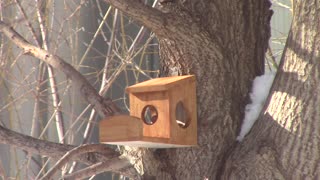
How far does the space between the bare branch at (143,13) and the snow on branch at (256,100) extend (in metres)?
0.36

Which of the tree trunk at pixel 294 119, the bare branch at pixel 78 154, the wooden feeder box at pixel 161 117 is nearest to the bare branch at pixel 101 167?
the bare branch at pixel 78 154

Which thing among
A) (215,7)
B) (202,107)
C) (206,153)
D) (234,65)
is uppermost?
(215,7)

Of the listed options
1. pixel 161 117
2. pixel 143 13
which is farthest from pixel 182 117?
pixel 143 13

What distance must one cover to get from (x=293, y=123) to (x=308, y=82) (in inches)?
4.4

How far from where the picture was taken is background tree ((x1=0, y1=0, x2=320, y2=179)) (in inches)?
68.2

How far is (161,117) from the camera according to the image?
1886 millimetres

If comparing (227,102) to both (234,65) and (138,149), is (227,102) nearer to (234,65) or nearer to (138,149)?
(234,65)

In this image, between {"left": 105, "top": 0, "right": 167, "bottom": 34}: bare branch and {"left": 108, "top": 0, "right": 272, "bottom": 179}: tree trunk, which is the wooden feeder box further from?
{"left": 105, "top": 0, "right": 167, "bottom": 34}: bare branch

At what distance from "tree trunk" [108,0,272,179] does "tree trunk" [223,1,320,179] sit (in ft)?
0.41

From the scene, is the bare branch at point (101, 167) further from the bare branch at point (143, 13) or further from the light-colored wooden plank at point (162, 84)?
the bare branch at point (143, 13)

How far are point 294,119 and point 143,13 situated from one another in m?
0.48

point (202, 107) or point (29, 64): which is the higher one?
point (29, 64)

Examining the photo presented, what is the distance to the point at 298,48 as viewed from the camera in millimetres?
1754

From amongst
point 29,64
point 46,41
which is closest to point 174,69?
point 46,41
